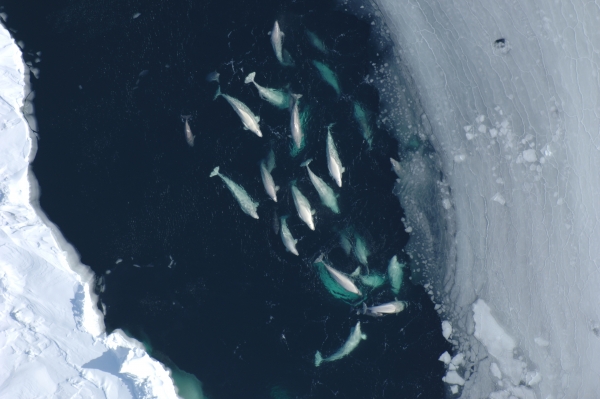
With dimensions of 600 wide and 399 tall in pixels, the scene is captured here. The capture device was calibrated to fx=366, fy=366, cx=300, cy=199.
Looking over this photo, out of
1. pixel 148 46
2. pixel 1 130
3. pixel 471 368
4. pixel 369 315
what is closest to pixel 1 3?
pixel 1 130

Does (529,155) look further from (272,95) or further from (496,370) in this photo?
(272,95)

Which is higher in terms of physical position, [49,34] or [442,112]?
[49,34]

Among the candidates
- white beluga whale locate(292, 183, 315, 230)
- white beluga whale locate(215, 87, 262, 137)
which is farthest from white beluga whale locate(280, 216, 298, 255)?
white beluga whale locate(215, 87, 262, 137)

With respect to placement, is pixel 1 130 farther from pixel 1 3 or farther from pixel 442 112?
pixel 442 112

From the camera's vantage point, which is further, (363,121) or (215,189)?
(215,189)

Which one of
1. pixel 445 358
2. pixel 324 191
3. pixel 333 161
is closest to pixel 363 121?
pixel 333 161

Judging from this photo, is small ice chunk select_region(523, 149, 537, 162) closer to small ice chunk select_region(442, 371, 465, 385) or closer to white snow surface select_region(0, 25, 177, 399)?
small ice chunk select_region(442, 371, 465, 385)
